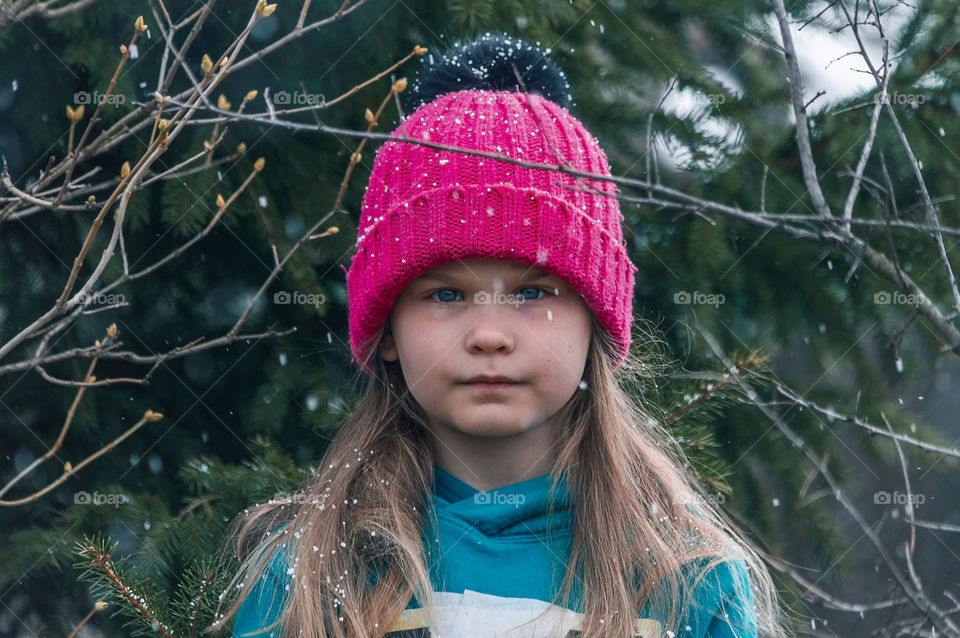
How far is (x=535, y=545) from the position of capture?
1.76m

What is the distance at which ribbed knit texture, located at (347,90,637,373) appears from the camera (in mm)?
1710

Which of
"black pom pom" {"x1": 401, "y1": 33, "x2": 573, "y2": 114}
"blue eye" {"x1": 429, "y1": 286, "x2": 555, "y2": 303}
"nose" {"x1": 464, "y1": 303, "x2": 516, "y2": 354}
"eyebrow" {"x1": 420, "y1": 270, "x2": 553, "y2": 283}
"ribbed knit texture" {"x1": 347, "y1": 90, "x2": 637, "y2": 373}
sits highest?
"black pom pom" {"x1": 401, "y1": 33, "x2": 573, "y2": 114}

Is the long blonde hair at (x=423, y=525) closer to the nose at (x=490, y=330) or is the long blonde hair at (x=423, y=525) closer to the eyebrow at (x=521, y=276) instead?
the eyebrow at (x=521, y=276)

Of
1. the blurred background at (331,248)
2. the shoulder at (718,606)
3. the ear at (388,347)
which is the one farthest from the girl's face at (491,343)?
the blurred background at (331,248)

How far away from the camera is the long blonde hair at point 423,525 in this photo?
5.58 feet

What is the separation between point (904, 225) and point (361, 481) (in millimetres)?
1321

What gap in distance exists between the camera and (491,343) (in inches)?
62.7

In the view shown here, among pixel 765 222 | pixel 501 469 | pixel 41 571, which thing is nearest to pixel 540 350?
pixel 501 469

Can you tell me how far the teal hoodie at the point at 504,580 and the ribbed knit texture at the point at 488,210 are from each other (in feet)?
1.35

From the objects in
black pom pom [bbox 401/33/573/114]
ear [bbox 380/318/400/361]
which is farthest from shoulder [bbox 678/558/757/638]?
black pom pom [bbox 401/33/573/114]

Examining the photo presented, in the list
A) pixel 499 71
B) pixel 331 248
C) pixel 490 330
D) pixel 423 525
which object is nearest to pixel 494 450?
pixel 423 525

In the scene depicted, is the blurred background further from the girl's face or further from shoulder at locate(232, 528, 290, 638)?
the girl's face

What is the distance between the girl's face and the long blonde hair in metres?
0.19

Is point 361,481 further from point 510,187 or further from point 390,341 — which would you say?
point 510,187
